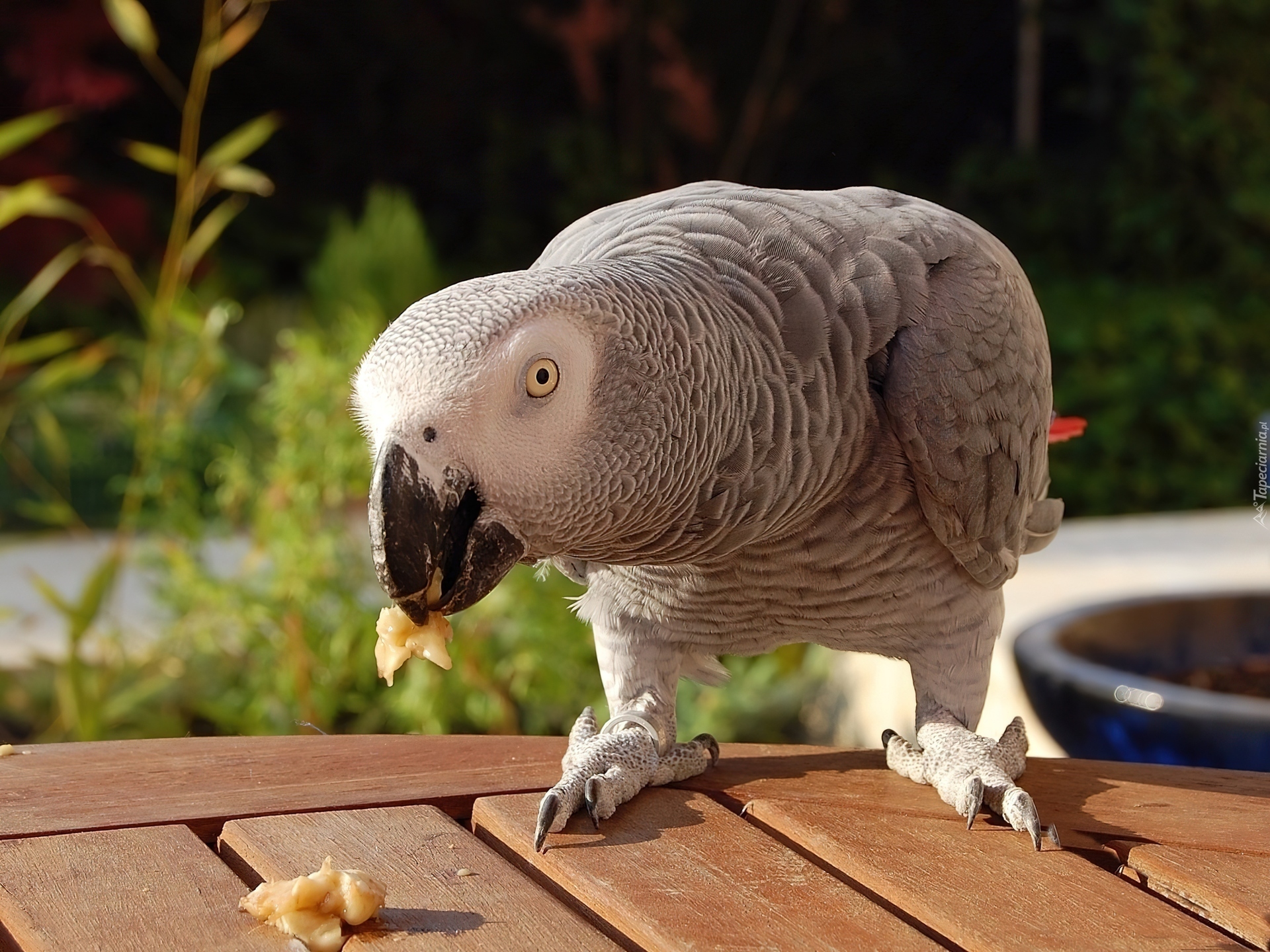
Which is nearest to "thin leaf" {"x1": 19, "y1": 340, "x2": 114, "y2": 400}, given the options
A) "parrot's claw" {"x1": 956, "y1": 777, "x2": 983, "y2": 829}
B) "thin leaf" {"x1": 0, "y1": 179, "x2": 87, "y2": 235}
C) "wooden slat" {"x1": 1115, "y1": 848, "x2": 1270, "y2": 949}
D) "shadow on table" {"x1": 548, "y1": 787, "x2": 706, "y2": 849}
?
"thin leaf" {"x1": 0, "y1": 179, "x2": 87, "y2": 235}

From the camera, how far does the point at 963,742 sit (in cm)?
134

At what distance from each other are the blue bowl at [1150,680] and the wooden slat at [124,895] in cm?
119

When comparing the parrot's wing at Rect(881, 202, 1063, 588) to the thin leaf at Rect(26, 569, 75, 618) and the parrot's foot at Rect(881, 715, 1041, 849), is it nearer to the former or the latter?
the parrot's foot at Rect(881, 715, 1041, 849)

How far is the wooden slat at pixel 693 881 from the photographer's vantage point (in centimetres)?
95

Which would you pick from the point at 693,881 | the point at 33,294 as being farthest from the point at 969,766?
the point at 33,294

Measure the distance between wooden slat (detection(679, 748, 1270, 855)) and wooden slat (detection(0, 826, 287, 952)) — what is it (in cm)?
44

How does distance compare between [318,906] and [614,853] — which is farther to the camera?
[614,853]

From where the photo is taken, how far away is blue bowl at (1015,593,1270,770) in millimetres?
1715

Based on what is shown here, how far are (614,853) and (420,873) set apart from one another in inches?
6.0

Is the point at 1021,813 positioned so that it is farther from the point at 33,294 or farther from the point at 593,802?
the point at 33,294

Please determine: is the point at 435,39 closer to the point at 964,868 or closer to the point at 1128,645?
the point at 1128,645

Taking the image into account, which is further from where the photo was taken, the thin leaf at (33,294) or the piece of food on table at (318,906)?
the thin leaf at (33,294)

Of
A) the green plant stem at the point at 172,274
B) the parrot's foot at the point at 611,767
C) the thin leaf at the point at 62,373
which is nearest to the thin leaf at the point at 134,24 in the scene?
the green plant stem at the point at 172,274

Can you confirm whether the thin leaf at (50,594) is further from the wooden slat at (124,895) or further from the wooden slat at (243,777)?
the wooden slat at (124,895)
